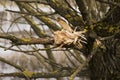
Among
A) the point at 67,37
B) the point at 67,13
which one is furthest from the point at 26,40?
the point at 67,13

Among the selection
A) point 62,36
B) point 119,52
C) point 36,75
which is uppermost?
point 62,36

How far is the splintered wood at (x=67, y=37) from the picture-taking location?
1.08 meters

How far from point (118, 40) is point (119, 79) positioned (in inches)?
7.3

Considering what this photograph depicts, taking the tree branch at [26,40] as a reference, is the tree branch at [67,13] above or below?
above

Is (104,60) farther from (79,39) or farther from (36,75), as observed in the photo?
(36,75)

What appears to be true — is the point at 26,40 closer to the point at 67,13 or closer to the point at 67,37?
the point at 67,37

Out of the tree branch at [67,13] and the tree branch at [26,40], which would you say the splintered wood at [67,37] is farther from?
the tree branch at [67,13]

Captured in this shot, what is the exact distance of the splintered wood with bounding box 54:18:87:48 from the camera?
1.08 metres

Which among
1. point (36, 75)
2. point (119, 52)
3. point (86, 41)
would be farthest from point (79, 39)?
point (36, 75)

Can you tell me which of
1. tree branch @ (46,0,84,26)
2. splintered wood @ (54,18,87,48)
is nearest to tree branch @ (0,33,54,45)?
splintered wood @ (54,18,87,48)

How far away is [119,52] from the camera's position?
1370 mm

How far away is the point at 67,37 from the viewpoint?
109 centimetres

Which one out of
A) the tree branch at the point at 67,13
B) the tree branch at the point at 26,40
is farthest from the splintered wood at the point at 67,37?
the tree branch at the point at 67,13

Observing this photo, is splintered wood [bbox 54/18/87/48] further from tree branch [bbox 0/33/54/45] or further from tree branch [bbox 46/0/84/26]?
tree branch [bbox 46/0/84/26]
